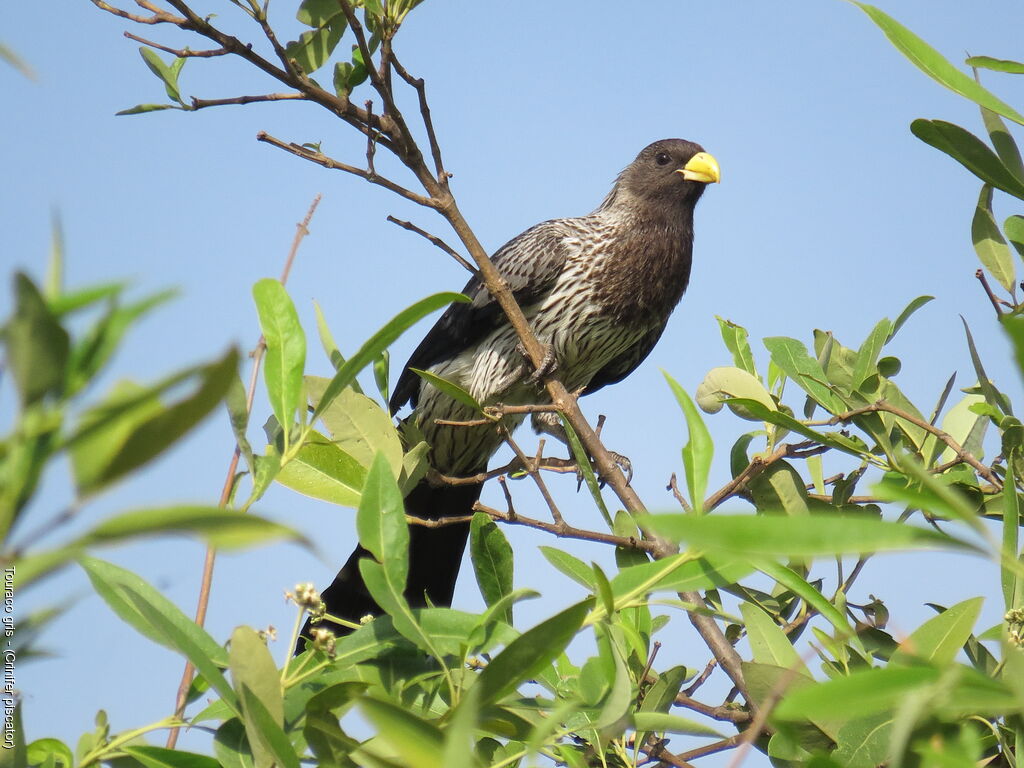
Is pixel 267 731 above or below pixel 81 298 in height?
below

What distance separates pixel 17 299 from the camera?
0.46 meters

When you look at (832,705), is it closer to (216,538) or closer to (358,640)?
(216,538)

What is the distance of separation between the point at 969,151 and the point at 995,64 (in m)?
0.20

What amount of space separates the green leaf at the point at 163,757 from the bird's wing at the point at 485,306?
3839 mm

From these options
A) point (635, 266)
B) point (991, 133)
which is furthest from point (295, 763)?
point (635, 266)

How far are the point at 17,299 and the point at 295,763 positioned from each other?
63 centimetres

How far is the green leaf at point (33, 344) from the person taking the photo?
0.46 meters

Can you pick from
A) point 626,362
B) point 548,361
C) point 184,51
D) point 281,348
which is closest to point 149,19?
point 184,51

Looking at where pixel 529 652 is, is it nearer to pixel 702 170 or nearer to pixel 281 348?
pixel 281 348

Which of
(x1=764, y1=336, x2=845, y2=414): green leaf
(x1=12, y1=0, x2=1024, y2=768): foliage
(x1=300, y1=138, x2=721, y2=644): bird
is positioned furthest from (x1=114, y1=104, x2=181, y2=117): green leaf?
(x1=300, y1=138, x2=721, y2=644): bird

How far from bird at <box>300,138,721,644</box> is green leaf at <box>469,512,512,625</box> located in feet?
9.85

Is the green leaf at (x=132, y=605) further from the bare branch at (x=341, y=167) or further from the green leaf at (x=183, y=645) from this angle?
the bare branch at (x=341, y=167)

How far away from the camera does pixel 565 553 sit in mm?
1348

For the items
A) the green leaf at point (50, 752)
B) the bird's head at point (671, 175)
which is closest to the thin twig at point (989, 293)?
the green leaf at point (50, 752)
